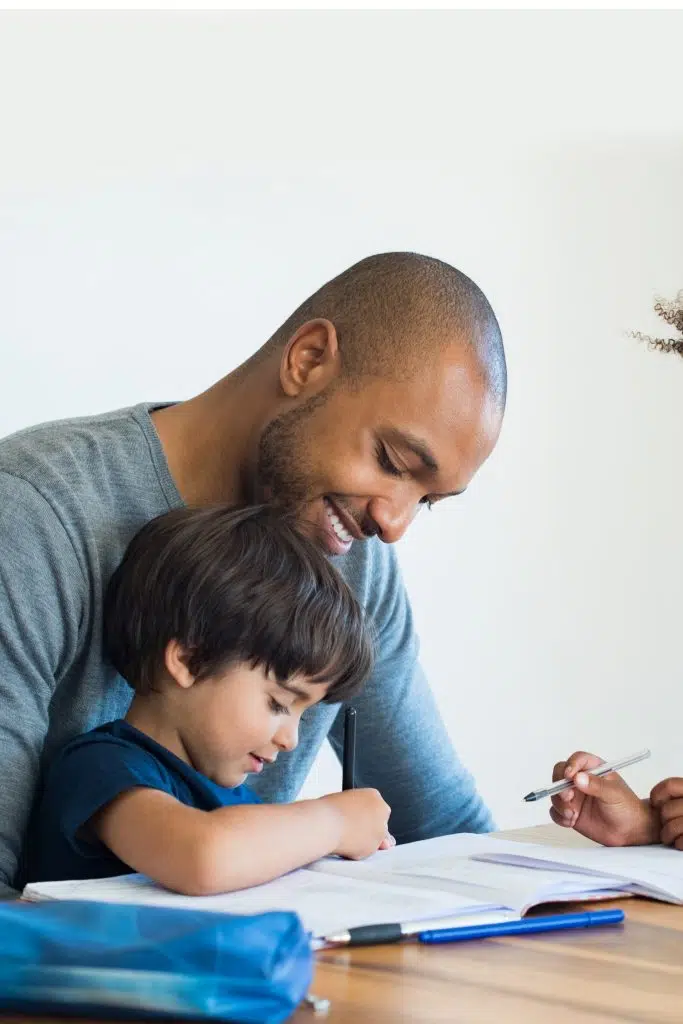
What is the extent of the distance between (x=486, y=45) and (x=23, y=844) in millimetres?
2272

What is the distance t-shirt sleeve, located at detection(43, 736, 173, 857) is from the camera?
1.06 m

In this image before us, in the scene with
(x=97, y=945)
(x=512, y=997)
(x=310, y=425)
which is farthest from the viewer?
(x=310, y=425)

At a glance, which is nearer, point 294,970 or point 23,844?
point 294,970

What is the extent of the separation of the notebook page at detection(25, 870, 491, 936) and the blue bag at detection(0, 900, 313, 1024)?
0.69ft

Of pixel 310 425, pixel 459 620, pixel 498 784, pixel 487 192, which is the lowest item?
pixel 498 784

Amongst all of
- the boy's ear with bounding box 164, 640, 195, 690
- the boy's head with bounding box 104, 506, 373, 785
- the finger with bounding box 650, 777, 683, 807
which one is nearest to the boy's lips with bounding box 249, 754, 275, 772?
the boy's head with bounding box 104, 506, 373, 785

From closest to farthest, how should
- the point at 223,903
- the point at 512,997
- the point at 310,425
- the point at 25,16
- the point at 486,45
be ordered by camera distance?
the point at 512,997 < the point at 223,903 < the point at 310,425 < the point at 25,16 < the point at 486,45

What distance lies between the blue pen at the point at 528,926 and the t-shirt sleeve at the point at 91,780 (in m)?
0.30

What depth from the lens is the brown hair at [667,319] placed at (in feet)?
10.1

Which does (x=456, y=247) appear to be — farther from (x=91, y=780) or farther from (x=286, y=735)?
(x=91, y=780)

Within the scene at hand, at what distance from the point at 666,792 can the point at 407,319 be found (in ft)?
1.95

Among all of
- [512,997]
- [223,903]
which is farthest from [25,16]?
[512,997]

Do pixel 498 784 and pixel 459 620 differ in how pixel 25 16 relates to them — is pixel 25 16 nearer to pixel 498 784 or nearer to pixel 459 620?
pixel 459 620

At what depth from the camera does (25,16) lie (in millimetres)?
2506
